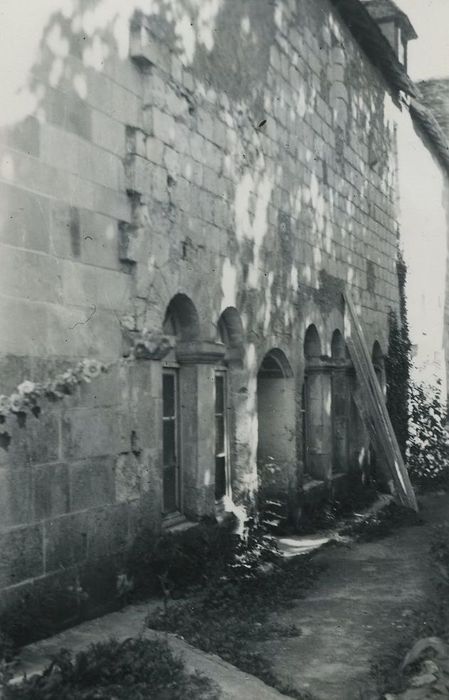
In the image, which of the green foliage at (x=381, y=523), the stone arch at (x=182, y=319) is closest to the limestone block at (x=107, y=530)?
the stone arch at (x=182, y=319)

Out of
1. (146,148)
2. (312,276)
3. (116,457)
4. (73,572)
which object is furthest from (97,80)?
(312,276)

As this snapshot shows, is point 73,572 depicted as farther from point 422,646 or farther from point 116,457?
point 422,646

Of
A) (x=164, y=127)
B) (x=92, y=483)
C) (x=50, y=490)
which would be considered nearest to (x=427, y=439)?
(x=164, y=127)

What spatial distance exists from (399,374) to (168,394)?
6.92 metres

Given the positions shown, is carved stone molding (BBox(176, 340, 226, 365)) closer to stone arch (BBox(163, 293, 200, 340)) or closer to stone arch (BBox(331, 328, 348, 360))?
stone arch (BBox(163, 293, 200, 340))

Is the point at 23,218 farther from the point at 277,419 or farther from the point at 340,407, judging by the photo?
the point at 340,407

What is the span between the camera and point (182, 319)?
6281mm

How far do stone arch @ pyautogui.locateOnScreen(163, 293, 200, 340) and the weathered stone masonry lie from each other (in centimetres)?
1

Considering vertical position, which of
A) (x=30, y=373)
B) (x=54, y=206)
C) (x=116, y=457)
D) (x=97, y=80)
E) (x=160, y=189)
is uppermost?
(x=97, y=80)

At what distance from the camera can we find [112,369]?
5184 millimetres

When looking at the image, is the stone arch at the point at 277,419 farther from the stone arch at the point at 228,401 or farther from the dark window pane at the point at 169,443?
the dark window pane at the point at 169,443

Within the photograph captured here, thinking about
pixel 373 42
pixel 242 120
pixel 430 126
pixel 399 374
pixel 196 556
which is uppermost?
pixel 373 42

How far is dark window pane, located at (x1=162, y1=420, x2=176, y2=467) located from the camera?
616cm

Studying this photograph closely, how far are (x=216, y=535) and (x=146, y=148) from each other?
2.94 metres
